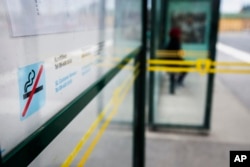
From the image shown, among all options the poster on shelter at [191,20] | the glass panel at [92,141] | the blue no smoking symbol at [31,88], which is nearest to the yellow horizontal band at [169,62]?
the poster on shelter at [191,20]

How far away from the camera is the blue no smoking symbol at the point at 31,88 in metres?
0.66

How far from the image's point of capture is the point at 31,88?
70 centimetres

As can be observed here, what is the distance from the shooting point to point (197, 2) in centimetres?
400

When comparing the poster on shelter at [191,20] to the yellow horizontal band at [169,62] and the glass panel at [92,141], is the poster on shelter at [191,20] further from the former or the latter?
the glass panel at [92,141]

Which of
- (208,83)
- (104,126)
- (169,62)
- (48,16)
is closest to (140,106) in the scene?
(104,126)

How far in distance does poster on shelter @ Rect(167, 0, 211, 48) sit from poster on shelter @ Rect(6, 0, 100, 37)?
10.1 feet

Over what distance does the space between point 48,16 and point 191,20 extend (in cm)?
365

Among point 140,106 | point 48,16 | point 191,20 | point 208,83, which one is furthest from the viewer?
point 191,20

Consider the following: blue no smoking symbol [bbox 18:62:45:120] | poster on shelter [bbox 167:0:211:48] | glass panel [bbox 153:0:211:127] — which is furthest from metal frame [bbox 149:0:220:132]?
blue no smoking symbol [bbox 18:62:45:120]

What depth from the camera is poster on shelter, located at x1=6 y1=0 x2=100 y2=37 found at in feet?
2.09

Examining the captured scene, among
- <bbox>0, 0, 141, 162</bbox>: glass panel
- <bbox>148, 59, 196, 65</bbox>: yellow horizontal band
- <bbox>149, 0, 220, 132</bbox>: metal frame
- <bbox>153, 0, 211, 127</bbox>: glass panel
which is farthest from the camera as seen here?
<bbox>153, 0, 211, 127</bbox>: glass panel

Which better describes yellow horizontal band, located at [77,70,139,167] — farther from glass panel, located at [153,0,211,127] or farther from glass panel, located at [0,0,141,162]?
glass panel, located at [153,0,211,127]

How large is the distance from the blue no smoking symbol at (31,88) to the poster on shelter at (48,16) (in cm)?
8

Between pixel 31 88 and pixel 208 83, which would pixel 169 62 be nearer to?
pixel 208 83
